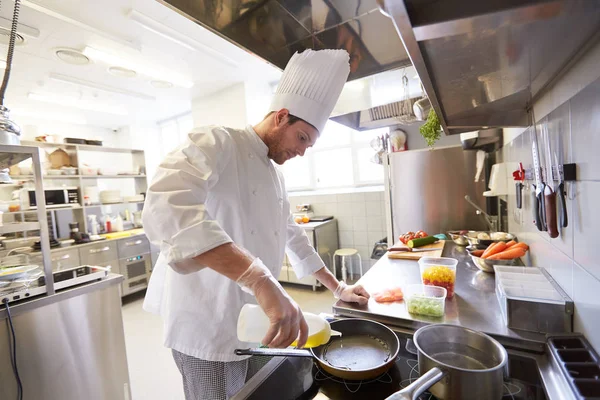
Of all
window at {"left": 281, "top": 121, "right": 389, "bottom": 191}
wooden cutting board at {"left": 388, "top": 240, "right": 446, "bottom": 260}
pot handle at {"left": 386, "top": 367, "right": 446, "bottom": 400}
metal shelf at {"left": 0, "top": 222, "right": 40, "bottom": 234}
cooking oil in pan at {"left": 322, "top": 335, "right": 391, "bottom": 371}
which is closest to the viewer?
pot handle at {"left": 386, "top": 367, "right": 446, "bottom": 400}

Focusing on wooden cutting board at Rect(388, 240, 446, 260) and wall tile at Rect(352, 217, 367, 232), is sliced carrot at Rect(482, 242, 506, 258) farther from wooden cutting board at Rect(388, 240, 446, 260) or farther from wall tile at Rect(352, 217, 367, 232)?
wall tile at Rect(352, 217, 367, 232)

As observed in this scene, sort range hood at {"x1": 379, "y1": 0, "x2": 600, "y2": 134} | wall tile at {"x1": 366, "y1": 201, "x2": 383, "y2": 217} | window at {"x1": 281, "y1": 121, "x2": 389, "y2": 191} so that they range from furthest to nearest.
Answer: window at {"x1": 281, "y1": 121, "x2": 389, "y2": 191}
wall tile at {"x1": 366, "y1": 201, "x2": 383, "y2": 217}
range hood at {"x1": 379, "y1": 0, "x2": 600, "y2": 134}

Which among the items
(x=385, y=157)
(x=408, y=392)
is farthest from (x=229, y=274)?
(x=385, y=157)

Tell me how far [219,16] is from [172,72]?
3.10 metres

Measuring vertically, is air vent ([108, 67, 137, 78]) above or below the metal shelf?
above

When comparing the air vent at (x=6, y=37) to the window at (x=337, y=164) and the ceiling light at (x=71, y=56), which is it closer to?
the ceiling light at (x=71, y=56)

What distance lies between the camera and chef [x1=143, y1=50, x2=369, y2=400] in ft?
2.10

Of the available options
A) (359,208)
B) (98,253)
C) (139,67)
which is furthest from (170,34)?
(359,208)

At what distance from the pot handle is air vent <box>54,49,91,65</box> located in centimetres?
362

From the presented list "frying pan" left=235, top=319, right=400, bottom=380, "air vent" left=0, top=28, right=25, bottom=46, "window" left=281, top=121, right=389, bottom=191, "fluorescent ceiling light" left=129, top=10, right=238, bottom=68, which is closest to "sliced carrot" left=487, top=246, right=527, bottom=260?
"frying pan" left=235, top=319, right=400, bottom=380

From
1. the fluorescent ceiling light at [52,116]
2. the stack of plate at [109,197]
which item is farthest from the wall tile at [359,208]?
the fluorescent ceiling light at [52,116]

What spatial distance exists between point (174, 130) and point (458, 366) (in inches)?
227

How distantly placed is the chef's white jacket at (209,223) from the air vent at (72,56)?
279cm

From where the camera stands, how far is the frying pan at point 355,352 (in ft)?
2.01
